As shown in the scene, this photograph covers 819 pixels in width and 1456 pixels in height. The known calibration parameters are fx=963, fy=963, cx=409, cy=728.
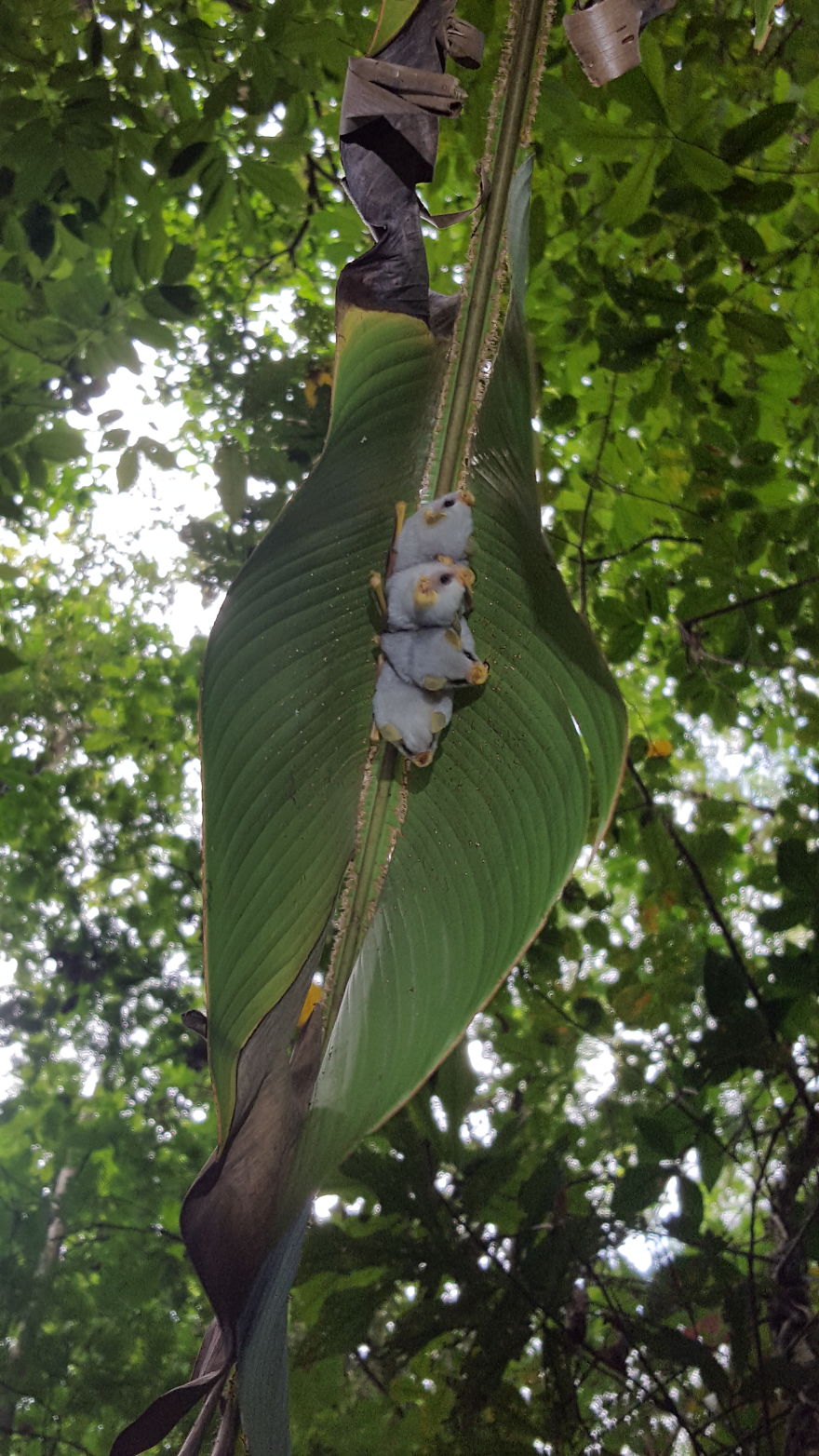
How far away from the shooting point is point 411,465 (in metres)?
0.39

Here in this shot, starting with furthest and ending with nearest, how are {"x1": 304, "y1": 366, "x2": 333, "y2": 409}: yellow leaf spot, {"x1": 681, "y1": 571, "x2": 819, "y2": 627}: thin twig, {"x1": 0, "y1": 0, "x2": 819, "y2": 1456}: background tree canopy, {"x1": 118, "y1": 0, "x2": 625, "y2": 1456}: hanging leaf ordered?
{"x1": 304, "y1": 366, "x2": 333, "y2": 409}: yellow leaf spot
{"x1": 681, "y1": 571, "x2": 819, "y2": 627}: thin twig
{"x1": 0, "y1": 0, "x2": 819, "y2": 1456}: background tree canopy
{"x1": 118, "y1": 0, "x2": 625, "y2": 1456}: hanging leaf

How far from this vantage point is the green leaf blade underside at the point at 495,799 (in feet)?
1.16

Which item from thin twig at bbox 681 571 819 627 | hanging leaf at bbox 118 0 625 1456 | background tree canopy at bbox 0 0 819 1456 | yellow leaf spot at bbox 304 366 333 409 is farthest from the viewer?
yellow leaf spot at bbox 304 366 333 409

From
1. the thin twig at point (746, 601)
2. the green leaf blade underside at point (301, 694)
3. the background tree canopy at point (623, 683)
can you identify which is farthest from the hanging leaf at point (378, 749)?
the thin twig at point (746, 601)

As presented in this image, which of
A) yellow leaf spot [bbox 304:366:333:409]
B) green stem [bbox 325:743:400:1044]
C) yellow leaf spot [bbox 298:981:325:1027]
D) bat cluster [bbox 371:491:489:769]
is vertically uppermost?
yellow leaf spot [bbox 304:366:333:409]

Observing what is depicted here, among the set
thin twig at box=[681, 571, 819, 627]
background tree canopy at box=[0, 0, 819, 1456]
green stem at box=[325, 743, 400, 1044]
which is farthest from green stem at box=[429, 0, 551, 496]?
thin twig at box=[681, 571, 819, 627]

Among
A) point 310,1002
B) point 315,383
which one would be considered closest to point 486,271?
point 310,1002

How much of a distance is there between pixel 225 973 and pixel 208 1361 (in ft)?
0.36

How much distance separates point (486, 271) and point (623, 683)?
134 cm

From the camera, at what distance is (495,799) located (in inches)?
15.0

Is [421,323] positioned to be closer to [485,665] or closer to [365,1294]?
[485,665]

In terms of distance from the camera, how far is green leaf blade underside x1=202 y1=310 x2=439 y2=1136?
0.32 m

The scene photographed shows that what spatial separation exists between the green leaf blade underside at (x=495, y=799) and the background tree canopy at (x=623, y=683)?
1.74 ft

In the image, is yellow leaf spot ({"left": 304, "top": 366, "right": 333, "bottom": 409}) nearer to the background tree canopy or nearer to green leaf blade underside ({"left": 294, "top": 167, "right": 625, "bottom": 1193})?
the background tree canopy
